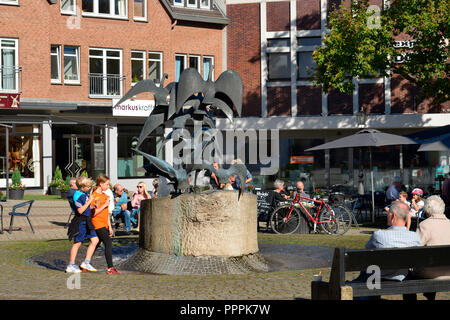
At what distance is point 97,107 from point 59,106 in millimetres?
2091

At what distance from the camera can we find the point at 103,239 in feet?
32.8

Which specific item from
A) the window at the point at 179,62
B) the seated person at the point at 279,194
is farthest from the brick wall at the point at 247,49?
the seated person at the point at 279,194

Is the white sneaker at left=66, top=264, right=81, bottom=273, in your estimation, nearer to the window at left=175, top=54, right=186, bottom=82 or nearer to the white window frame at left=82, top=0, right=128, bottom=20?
the white window frame at left=82, top=0, right=128, bottom=20

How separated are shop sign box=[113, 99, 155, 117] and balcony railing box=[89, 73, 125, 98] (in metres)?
0.58

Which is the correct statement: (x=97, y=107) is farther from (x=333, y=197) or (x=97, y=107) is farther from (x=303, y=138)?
(x=333, y=197)

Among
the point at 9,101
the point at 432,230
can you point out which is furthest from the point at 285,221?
the point at 9,101

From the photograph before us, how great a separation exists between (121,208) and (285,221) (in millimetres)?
3874

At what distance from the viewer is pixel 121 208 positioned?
16750mm

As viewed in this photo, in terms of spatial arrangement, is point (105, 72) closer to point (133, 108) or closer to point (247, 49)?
point (133, 108)

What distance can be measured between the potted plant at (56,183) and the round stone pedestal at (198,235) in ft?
63.5

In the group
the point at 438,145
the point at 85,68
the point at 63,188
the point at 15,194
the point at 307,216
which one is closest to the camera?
the point at 307,216

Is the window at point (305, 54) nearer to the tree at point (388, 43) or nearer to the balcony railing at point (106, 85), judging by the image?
the tree at point (388, 43)

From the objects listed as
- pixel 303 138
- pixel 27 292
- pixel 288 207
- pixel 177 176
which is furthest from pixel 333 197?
pixel 303 138

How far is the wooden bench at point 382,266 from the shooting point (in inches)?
251
